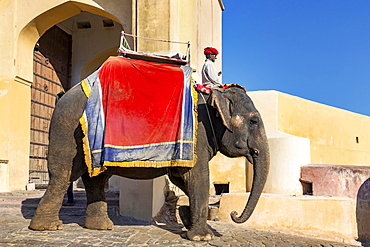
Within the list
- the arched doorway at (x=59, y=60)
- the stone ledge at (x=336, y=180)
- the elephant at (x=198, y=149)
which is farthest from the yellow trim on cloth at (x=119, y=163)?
the arched doorway at (x=59, y=60)

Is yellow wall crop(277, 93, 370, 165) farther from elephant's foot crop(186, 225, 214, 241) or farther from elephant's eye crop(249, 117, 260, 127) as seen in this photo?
elephant's foot crop(186, 225, 214, 241)

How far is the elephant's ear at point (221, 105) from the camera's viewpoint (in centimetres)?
488

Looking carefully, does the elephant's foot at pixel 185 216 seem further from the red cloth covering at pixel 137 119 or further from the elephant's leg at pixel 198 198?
the red cloth covering at pixel 137 119

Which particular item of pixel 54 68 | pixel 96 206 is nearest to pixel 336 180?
pixel 96 206

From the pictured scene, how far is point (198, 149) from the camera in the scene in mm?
5074

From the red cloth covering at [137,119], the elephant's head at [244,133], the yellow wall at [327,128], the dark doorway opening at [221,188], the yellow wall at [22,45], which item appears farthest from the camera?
the yellow wall at [327,128]

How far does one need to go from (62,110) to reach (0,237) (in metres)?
1.70

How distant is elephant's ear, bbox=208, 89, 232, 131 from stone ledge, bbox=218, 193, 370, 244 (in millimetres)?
1947

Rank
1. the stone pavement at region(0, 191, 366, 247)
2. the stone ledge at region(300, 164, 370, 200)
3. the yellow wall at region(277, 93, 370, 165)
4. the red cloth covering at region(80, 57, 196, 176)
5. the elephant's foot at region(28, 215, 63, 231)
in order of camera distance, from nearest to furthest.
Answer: the stone pavement at region(0, 191, 366, 247) < the red cloth covering at region(80, 57, 196, 176) < the elephant's foot at region(28, 215, 63, 231) < the stone ledge at region(300, 164, 370, 200) < the yellow wall at region(277, 93, 370, 165)

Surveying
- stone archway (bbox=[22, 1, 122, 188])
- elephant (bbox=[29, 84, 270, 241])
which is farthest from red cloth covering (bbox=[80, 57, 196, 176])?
stone archway (bbox=[22, 1, 122, 188])

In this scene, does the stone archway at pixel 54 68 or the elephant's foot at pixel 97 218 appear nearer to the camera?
the elephant's foot at pixel 97 218

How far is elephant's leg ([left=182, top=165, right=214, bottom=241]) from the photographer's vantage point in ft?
16.2

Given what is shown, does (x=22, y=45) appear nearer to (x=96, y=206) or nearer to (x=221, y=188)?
(x=221, y=188)

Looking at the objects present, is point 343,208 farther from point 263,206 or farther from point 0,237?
point 0,237
